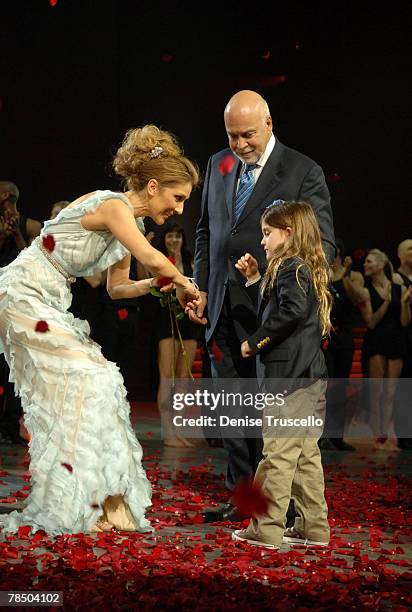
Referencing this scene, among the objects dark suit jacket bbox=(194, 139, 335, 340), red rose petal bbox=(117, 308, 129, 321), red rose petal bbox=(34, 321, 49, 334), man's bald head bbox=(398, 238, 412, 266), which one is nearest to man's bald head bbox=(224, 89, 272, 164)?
dark suit jacket bbox=(194, 139, 335, 340)

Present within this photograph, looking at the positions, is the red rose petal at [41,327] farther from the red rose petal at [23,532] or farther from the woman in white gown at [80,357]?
the red rose petal at [23,532]

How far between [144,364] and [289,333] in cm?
646

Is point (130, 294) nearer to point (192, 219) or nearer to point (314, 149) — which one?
point (192, 219)

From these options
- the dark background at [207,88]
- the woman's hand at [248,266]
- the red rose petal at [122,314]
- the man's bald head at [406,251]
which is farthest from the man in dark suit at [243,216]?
the dark background at [207,88]

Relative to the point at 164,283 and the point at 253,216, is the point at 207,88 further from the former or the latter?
the point at 164,283

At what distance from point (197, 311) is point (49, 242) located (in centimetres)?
74

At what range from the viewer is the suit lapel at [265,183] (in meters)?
4.20

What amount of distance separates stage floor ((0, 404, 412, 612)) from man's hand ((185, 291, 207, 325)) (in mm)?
834

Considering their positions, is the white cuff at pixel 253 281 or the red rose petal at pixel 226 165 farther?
the red rose petal at pixel 226 165

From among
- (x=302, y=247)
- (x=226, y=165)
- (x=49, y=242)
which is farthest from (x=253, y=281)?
(x=49, y=242)

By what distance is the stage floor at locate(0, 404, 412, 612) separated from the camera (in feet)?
8.97

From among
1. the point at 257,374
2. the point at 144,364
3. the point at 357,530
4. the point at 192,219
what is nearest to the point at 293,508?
the point at 357,530

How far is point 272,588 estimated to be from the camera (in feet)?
9.30

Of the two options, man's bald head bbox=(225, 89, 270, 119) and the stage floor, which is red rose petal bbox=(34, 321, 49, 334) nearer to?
the stage floor
